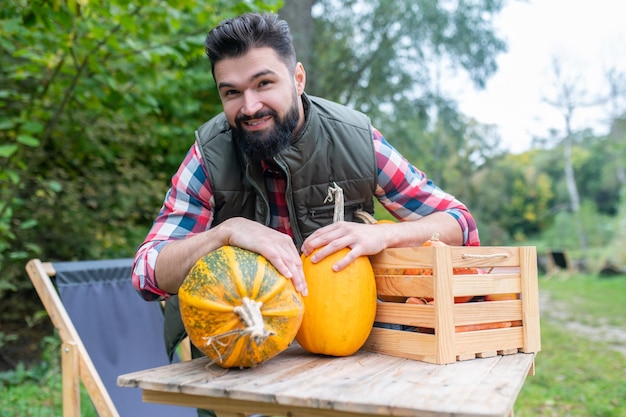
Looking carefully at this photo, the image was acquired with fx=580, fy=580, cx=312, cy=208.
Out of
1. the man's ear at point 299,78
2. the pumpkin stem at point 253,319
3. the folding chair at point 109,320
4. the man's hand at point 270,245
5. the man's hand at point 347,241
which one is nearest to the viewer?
the pumpkin stem at point 253,319

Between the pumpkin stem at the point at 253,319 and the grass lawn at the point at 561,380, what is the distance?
2.67 meters

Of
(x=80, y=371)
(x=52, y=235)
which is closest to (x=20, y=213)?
(x=52, y=235)

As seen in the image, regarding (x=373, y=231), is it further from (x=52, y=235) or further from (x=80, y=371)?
(x=52, y=235)

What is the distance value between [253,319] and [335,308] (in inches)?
12.0

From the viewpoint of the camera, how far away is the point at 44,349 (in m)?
4.69

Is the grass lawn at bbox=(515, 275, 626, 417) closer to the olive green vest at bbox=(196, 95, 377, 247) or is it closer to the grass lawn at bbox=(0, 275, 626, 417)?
the grass lawn at bbox=(0, 275, 626, 417)

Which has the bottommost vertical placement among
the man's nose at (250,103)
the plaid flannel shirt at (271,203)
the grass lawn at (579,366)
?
the grass lawn at (579,366)

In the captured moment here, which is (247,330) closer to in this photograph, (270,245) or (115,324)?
(270,245)

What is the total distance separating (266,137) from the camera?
1.83 metres

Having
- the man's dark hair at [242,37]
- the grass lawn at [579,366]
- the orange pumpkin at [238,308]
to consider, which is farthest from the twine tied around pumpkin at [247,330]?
the grass lawn at [579,366]

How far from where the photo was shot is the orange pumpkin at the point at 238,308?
54.1 inches

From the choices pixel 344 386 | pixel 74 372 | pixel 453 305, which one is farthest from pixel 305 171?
pixel 74 372

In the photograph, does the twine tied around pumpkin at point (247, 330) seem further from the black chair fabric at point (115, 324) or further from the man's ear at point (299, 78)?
the black chair fabric at point (115, 324)

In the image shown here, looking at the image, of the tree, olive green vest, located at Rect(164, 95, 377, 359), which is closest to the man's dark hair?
olive green vest, located at Rect(164, 95, 377, 359)
